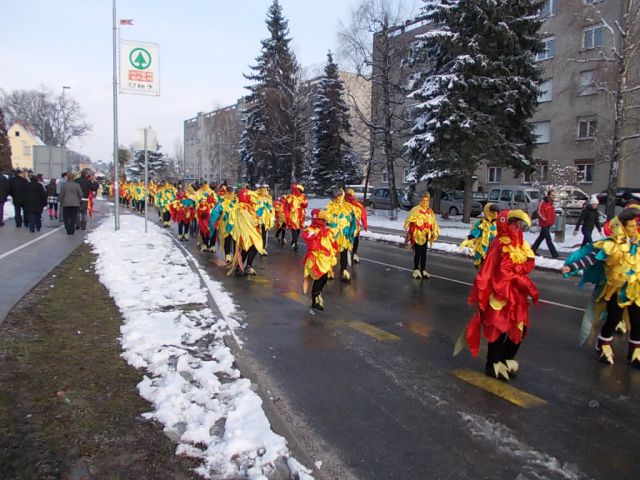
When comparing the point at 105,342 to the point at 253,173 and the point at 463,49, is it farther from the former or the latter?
the point at 253,173

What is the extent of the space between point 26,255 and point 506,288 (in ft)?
35.8

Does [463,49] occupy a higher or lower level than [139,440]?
higher

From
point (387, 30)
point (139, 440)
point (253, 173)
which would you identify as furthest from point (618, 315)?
point (253, 173)

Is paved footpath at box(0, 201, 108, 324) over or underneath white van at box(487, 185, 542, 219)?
underneath

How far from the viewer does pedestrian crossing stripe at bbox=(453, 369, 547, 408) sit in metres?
4.65

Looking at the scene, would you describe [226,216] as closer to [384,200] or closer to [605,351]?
[605,351]

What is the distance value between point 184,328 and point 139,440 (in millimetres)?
2717

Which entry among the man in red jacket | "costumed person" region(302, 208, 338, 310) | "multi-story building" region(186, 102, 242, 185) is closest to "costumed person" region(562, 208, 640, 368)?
"costumed person" region(302, 208, 338, 310)

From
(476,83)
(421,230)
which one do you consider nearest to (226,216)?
(421,230)

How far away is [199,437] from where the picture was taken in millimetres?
3551

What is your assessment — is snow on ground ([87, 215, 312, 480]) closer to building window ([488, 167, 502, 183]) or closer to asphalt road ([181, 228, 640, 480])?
asphalt road ([181, 228, 640, 480])

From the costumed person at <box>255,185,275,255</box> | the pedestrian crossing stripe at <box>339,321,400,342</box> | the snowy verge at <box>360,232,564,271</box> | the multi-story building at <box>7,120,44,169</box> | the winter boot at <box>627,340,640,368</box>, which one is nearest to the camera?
the winter boot at <box>627,340,640,368</box>

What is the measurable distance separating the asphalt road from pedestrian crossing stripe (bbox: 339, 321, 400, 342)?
0.03 meters

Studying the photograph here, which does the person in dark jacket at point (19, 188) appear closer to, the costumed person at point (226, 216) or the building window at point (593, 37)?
the costumed person at point (226, 216)
